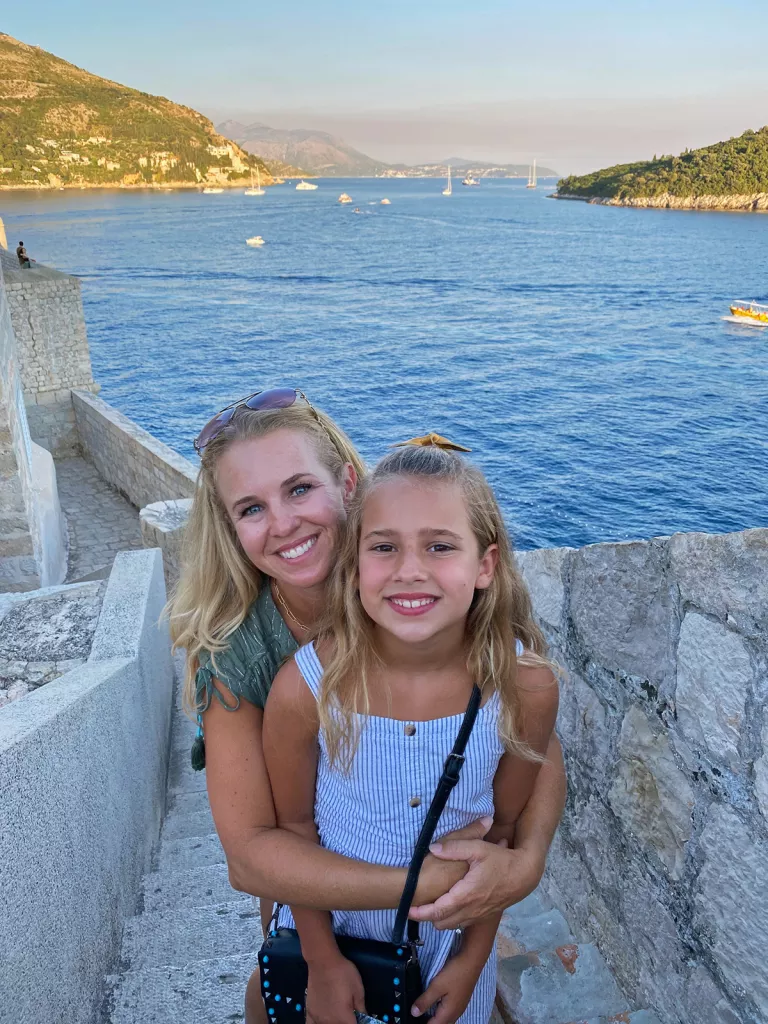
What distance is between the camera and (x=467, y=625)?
1438 millimetres

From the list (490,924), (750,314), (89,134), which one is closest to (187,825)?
(490,924)

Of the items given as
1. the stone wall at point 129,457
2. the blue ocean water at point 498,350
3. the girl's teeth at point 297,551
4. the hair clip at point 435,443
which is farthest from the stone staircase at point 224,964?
the blue ocean water at point 498,350

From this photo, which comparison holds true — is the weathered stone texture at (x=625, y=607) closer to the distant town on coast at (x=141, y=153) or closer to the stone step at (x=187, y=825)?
the stone step at (x=187, y=825)

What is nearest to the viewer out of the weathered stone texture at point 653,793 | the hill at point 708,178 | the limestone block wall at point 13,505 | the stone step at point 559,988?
the weathered stone texture at point 653,793

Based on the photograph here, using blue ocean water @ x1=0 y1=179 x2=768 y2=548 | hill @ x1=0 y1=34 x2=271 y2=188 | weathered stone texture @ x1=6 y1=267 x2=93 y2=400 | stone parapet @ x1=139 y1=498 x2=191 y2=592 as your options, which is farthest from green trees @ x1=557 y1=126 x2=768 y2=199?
stone parapet @ x1=139 y1=498 x2=191 y2=592

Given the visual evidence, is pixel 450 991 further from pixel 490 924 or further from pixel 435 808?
pixel 435 808

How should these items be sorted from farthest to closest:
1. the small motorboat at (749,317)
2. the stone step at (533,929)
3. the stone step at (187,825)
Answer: the small motorboat at (749,317) → the stone step at (187,825) → the stone step at (533,929)

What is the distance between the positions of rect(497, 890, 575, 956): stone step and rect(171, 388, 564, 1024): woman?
0.63 m

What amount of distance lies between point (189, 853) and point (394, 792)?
1.65 m

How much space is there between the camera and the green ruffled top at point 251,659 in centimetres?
142

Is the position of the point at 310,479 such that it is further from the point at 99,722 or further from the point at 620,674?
the point at 99,722

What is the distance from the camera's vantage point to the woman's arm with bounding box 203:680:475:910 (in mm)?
1304

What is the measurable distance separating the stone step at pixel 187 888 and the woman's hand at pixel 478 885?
1248mm

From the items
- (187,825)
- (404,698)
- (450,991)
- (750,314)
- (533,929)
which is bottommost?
(750,314)
